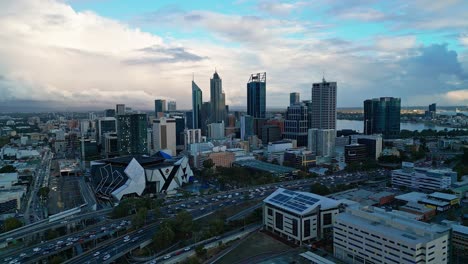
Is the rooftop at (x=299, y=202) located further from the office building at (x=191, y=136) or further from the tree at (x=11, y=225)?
the office building at (x=191, y=136)

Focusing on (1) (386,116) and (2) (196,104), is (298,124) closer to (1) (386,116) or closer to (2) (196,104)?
(1) (386,116)

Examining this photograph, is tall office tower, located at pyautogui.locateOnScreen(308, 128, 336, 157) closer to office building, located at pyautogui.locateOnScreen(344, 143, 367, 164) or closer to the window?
office building, located at pyautogui.locateOnScreen(344, 143, 367, 164)

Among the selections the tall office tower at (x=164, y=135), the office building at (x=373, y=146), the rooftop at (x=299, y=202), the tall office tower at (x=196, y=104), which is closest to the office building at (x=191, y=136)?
the tall office tower at (x=164, y=135)

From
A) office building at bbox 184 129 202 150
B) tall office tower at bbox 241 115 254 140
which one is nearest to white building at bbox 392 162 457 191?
office building at bbox 184 129 202 150

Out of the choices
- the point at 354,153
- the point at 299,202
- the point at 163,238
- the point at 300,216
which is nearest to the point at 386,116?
the point at 354,153

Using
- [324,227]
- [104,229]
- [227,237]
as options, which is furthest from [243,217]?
[104,229]

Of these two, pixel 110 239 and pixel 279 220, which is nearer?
pixel 110 239
